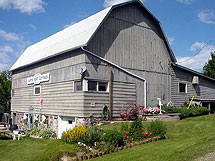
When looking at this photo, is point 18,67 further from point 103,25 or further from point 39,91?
point 103,25

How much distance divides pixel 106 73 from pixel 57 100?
438 centimetres

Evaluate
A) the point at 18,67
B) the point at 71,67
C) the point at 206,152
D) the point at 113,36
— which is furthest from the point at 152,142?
the point at 18,67

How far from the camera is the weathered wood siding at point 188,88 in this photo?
22392 millimetres

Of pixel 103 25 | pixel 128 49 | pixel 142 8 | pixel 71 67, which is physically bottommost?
pixel 71 67

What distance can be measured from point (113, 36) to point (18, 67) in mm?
11763

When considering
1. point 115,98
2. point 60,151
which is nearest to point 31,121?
point 115,98

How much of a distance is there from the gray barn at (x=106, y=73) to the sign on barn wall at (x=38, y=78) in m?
0.04

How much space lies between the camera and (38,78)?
72.2 ft

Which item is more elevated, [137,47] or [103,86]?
[137,47]

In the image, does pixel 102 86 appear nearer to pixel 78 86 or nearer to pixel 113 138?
pixel 78 86

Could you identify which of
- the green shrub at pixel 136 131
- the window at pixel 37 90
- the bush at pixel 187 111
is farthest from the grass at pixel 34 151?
the bush at pixel 187 111

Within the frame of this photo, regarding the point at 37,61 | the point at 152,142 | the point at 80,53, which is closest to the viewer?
the point at 152,142

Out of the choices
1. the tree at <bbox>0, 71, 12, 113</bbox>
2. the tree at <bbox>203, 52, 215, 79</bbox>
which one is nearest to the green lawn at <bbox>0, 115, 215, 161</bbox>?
the tree at <bbox>203, 52, 215, 79</bbox>

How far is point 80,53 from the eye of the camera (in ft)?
54.1
